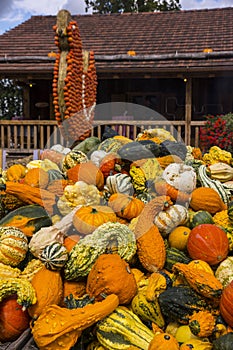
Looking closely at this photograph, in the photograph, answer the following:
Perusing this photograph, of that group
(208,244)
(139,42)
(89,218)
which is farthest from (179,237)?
(139,42)

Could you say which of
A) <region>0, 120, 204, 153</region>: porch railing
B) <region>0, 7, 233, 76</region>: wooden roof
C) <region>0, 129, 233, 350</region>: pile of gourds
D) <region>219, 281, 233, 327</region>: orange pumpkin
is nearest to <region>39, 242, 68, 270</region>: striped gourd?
<region>0, 129, 233, 350</region>: pile of gourds

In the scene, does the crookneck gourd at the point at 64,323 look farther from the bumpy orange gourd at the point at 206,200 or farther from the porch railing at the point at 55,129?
the porch railing at the point at 55,129

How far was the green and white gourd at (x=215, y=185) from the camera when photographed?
3242mm

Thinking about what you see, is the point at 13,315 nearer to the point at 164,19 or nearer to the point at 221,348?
the point at 221,348

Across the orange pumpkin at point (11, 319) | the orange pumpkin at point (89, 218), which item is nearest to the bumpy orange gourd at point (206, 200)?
the orange pumpkin at point (89, 218)

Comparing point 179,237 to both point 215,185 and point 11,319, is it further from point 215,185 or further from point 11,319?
point 11,319

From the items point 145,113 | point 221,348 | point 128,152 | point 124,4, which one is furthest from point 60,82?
point 124,4

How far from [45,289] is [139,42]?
1230 cm

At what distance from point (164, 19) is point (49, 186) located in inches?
572

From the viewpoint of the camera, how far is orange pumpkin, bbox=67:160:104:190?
3176mm

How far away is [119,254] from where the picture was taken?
2572mm

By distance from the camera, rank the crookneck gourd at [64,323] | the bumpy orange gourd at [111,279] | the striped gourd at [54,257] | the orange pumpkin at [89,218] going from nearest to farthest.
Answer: the crookneck gourd at [64,323] → the bumpy orange gourd at [111,279] → the striped gourd at [54,257] → the orange pumpkin at [89,218]

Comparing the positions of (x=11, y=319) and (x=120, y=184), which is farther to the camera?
(x=120, y=184)

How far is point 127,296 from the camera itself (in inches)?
94.7
